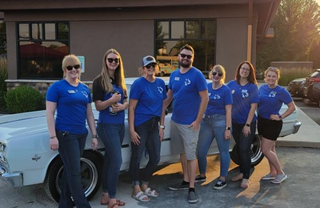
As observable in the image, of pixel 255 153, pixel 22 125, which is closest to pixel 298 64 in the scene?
pixel 255 153

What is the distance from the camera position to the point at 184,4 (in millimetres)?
9391

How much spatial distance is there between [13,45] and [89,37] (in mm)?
2709

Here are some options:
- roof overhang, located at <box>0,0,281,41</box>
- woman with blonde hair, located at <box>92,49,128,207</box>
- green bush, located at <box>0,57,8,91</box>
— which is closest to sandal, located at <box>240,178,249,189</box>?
woman with blonde hair, located at <box>92,49,128,207</box>

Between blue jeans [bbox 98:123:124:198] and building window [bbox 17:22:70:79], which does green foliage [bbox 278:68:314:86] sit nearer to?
building window [bbox 17:22:70:79]

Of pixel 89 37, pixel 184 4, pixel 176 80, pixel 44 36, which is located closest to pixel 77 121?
pixel 176 80

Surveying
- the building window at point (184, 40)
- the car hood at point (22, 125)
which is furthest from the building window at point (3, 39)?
the car hood at point (22, 125)

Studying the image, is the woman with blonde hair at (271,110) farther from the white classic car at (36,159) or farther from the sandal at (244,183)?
the white classic car at (36,159)

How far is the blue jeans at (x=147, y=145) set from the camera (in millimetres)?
4055

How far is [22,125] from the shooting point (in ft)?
13.8

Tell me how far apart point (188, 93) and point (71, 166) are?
5.27 feet

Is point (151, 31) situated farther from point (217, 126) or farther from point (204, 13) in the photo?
point (217, 126)

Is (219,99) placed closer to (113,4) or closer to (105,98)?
(105,98)

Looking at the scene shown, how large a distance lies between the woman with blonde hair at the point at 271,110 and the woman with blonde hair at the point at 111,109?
6.86 feet

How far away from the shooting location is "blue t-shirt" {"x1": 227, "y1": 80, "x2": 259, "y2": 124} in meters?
4.54
